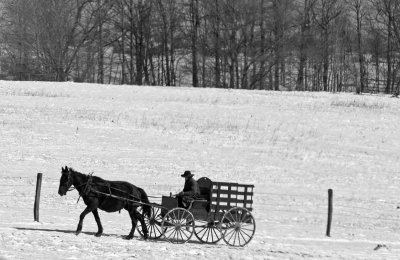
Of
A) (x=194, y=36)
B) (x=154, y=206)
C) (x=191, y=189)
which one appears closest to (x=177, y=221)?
(x=154, y=206)

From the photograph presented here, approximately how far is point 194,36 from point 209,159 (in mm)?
42340

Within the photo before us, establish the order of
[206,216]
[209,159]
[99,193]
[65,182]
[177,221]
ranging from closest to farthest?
1. [65,182]
2. [99,193]
3. [177,221]
4. [206,216]
5. [209,159]

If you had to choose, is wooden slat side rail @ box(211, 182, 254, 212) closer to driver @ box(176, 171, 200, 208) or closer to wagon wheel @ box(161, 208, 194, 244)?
driver @ box(176, 171, 200, 208)

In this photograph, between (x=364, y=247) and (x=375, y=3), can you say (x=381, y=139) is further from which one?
(x=375, y=3)

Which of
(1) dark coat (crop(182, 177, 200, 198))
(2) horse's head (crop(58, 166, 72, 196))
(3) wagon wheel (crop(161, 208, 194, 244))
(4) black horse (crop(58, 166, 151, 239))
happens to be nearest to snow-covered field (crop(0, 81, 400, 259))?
(3) wagon wheel (crop(161, 208, 194, 244))

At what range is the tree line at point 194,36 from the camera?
64750 millimetres

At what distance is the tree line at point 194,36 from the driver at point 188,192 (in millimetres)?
48204

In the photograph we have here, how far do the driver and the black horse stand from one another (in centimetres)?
81

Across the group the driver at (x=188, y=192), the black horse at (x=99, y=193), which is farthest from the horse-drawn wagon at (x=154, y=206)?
the driver at (x=188, y=192)

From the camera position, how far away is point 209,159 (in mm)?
27406

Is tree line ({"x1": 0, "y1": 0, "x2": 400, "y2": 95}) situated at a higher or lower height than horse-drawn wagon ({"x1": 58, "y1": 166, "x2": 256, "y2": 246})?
higher

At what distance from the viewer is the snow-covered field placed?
14.4m

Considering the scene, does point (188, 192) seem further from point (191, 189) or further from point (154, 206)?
point (154, 206)

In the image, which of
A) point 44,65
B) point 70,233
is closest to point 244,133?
point 70,233
